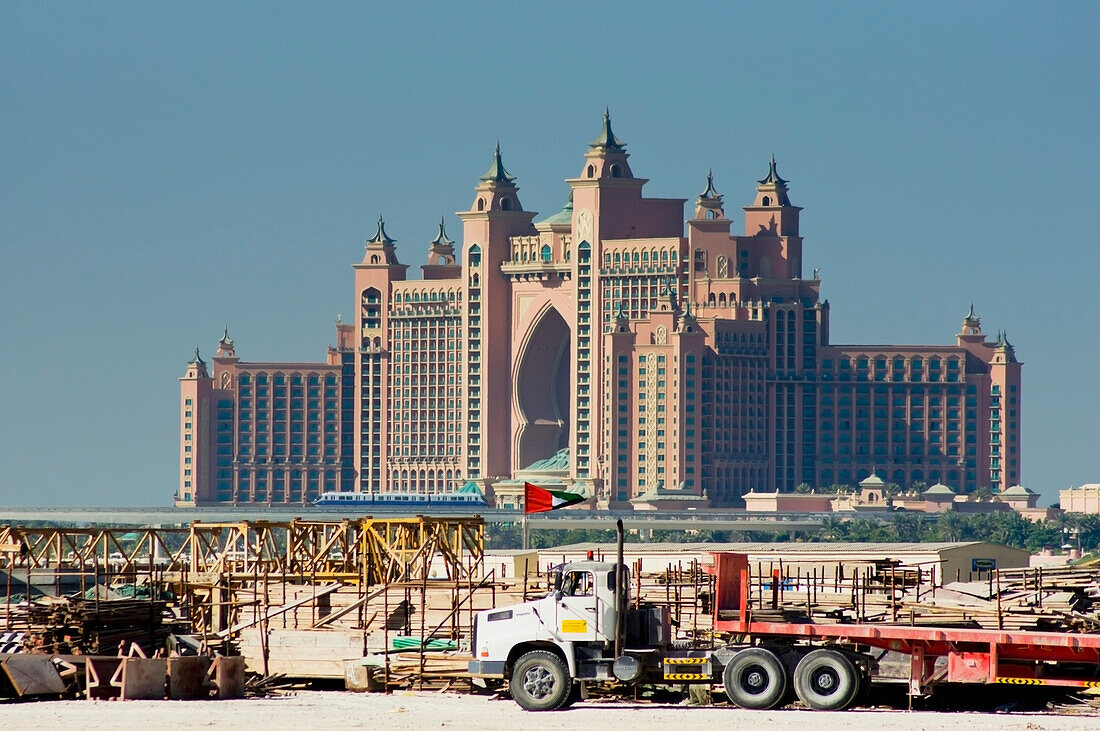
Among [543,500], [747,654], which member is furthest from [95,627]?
[747,654]

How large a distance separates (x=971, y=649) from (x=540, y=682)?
10062 mm

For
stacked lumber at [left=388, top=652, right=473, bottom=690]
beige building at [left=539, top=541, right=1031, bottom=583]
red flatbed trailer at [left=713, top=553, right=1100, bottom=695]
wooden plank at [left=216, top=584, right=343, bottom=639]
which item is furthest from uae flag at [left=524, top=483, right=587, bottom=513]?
beige building at [left=539, top=541, right=1031, bottom=583]

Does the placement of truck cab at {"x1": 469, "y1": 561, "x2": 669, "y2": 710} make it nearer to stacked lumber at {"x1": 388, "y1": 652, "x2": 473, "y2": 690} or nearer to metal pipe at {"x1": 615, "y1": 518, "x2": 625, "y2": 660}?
metal pipe at {"x1": 615, "y1": 518, "x2": 625, "y2": 660}

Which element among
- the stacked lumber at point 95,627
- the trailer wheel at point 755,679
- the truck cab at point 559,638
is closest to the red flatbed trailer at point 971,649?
the trailer wheel at point 755,679

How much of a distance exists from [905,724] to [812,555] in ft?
242

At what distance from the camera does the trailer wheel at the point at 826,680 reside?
59.4 metres

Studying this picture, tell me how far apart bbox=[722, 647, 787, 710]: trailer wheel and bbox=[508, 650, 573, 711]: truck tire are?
378 cm

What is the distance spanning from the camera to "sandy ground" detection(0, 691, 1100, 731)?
57312mm

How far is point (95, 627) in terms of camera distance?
67.6 meters

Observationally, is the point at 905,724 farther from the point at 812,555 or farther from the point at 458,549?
the point at 812,555

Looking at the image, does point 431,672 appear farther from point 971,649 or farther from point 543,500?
point 971,649

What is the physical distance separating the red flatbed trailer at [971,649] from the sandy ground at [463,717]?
92 cm

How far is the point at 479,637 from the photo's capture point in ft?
201

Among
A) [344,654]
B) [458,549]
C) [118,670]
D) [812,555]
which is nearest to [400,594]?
[458,549]
